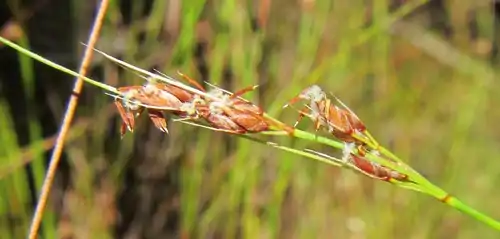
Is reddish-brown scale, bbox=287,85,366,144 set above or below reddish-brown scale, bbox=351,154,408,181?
above

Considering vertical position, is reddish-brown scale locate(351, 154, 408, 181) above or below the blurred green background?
below

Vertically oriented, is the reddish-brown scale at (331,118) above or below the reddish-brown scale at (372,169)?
above

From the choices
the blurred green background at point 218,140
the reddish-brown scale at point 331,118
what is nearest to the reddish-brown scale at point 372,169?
the reddish-brown scale at point 331,118

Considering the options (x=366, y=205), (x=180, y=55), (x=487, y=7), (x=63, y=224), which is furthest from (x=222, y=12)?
(x=487, y=7)

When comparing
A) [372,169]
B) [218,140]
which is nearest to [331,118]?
[372,169]

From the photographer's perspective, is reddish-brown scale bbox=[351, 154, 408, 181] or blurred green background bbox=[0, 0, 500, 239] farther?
blurred green background bbox=[0, 0, 500, 239]

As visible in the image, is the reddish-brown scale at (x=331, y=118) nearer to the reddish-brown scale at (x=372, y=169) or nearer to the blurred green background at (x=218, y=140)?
the reddish-brown scale at (x=372, y=169)

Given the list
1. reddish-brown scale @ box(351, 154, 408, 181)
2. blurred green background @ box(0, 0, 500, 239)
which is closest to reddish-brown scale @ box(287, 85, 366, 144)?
reddish-brown scale @ box(351, 154, 408, 181)

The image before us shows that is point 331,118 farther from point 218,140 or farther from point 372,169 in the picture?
point 218,140

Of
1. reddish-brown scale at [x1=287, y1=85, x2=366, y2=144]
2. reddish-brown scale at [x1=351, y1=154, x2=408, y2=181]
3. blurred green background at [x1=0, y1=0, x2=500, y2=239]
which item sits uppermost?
blurred green background at [x1=0, y1=0, x2=500, y2=239]

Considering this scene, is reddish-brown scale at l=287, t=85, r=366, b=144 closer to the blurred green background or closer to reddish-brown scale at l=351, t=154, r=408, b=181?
reddish-brown scale at l=351, t=154, r=408, b=181
